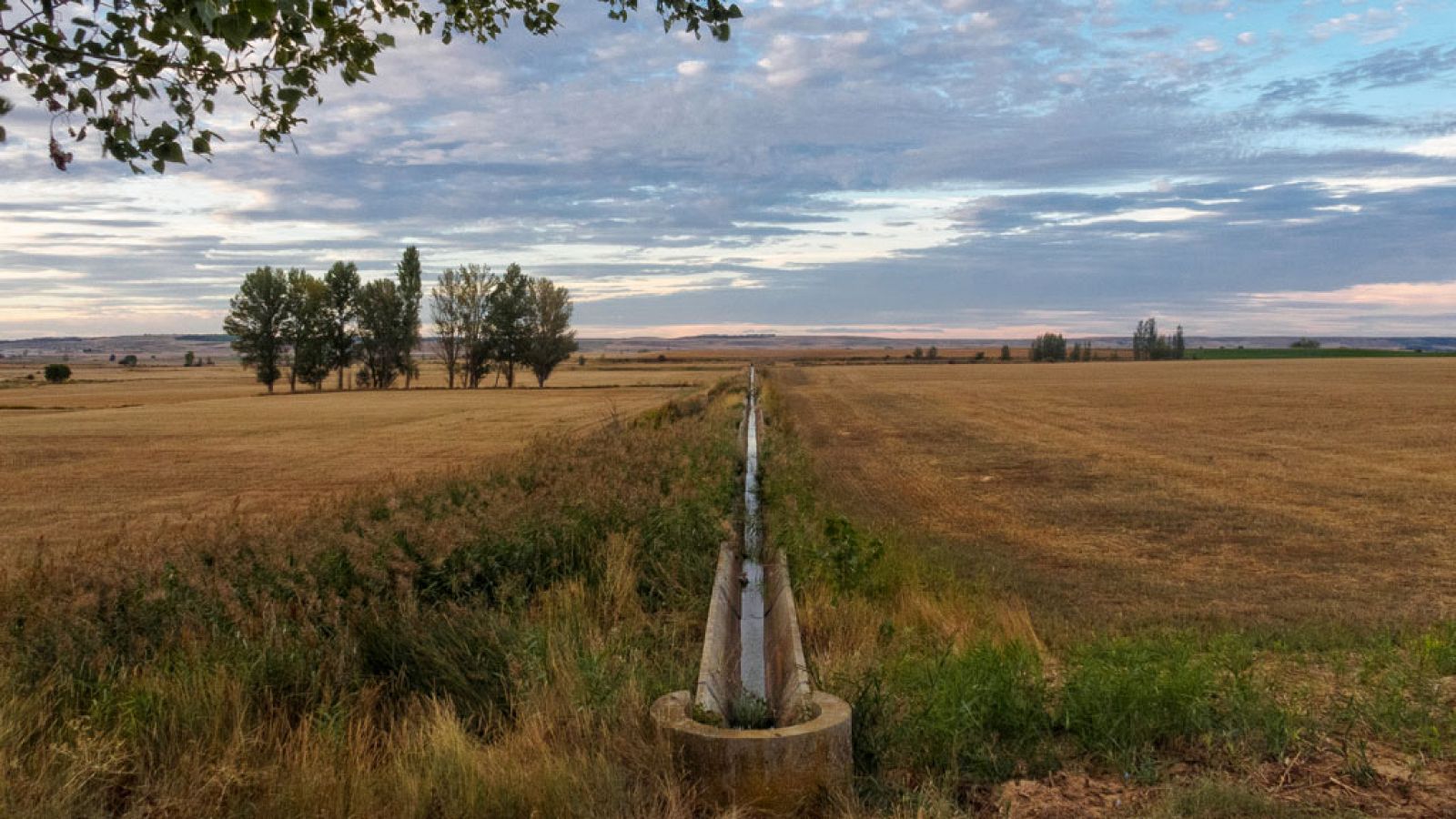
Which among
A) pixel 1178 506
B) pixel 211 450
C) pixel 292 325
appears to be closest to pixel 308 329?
pixel 292 325

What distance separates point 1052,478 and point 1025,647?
46.1 feet

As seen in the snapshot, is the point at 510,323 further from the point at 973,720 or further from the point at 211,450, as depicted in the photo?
the point at 973,720

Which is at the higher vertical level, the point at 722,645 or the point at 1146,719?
the point at 1146,719


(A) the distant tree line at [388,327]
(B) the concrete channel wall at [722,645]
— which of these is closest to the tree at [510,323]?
(A) the distant tree line at [388,327]

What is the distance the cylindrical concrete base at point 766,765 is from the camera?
433 cm

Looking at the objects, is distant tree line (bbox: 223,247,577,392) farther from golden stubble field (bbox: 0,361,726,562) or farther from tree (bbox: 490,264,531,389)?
golden stubble field (bbox: 0,361,726,562)

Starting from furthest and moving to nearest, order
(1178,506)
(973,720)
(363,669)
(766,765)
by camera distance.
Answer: (1178,506), (363,669), (973,720), (766,765)

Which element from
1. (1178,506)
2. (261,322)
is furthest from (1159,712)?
(261,322)

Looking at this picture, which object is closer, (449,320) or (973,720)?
(973,720)

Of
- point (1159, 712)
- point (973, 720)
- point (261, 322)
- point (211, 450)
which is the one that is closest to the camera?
point (973, 720)

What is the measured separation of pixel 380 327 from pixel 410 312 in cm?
307

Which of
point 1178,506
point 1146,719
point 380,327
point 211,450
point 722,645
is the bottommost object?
point 211,450

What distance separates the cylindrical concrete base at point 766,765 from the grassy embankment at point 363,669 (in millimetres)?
184

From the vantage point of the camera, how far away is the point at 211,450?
32.0 metres
